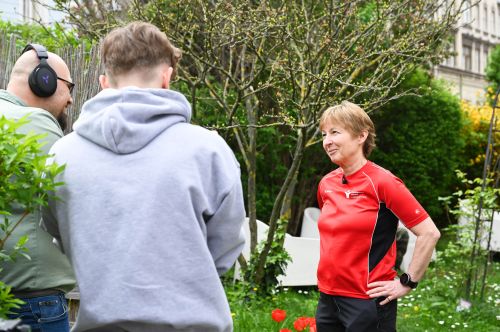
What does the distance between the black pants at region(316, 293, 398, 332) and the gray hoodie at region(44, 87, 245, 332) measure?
150cm

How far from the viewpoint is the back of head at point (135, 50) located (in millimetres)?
2191

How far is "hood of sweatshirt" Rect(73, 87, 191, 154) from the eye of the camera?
2.10m

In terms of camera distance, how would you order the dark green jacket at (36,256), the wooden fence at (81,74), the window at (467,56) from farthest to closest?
the window at (467,56)
the wooden fence at (81,74)
the dark green jacket at (36,256)

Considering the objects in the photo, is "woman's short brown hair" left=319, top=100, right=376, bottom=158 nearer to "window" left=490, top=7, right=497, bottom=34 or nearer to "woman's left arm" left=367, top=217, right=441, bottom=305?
"woman's left arm" left=367, top=217, right=441, bottom=305

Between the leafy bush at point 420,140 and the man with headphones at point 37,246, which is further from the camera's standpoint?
the leafy bush at point 420,140

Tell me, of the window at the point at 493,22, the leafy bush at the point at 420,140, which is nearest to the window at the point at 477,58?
the window at the point at 493,22

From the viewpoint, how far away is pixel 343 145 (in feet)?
12.2

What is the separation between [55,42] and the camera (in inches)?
310

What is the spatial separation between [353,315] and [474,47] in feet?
168

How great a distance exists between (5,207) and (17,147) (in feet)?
0.66

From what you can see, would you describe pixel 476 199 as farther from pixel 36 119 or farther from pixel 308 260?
pixel 36 119

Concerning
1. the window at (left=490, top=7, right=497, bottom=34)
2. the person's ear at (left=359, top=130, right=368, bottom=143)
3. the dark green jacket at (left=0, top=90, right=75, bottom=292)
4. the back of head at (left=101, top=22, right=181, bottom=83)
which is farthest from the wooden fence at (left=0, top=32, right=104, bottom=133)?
the window at (left=490, top=7, right=497, bottom=34)

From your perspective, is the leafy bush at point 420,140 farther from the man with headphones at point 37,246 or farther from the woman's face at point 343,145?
the man with headphones at point 37,246

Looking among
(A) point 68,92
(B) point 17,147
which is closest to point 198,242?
(B) point 17,147
